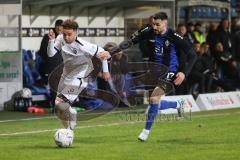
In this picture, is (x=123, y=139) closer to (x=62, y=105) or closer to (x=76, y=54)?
(x=62, y=105)

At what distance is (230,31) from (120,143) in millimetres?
13794

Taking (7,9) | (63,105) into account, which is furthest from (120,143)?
(7,9)

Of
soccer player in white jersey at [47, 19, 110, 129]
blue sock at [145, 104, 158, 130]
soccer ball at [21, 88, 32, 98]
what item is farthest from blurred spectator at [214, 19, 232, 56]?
soccer player in white jersey at [47, 19, 110, 129]

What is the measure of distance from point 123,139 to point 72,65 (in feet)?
5.40

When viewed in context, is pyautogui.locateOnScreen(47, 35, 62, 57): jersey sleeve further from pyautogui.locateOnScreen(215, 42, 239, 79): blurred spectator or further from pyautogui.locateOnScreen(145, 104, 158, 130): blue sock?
pyautogui.locateOnScreen(215, 42, 239, 79): blurred spectator

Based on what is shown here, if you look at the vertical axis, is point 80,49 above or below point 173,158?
above

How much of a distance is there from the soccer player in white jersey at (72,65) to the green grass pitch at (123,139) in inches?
25.2

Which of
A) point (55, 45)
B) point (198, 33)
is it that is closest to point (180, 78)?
point (55, 45)

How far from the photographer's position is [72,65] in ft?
45.3

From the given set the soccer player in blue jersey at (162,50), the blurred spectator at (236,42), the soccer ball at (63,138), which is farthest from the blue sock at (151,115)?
the blurred spectator at (236,42)

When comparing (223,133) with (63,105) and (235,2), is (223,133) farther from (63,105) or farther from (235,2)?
(235,2)

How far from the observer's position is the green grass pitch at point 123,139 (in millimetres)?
11828

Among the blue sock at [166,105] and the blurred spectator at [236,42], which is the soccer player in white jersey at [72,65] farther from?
the blurred spectator at [236,42]

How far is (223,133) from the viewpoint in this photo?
15.1 m
